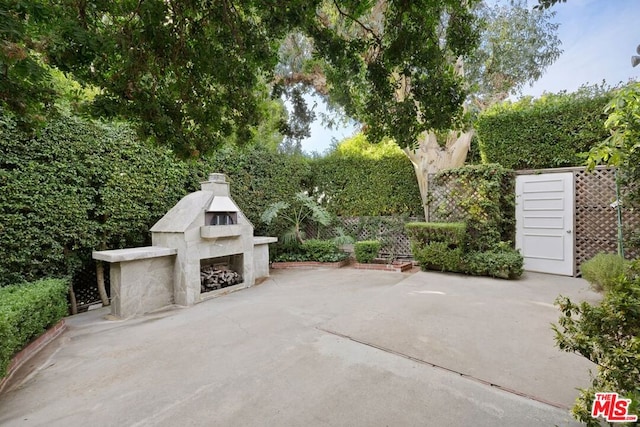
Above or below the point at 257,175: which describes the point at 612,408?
below

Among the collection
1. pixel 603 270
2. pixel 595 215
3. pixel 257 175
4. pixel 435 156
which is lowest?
pixel 603 270

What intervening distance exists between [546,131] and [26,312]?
8.72m

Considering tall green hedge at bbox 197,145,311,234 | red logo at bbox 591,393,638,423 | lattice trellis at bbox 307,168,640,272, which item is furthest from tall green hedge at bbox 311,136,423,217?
red logo at bbox 591,393,638,423

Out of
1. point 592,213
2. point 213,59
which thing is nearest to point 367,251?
point 592,213

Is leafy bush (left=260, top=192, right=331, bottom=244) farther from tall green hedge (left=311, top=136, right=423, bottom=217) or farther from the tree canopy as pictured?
the tree canopy

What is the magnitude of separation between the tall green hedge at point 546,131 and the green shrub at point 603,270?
201cm

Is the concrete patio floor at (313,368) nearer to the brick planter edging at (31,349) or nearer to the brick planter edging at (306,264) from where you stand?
the brick planter edging at (31,349)

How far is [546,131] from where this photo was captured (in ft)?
19.9

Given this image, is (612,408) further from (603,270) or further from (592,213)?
(592,213)

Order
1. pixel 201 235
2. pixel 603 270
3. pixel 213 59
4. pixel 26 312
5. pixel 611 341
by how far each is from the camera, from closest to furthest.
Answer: pixel 611 341, pixel 213 59, pixel 26 312, pixel 603 270, pixel 201 235

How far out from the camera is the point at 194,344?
120 inches

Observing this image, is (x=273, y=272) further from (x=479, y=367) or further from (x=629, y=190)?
(x=629, y=190)

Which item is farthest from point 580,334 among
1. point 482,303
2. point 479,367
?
point 482,303

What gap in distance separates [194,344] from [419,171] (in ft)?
21.5
